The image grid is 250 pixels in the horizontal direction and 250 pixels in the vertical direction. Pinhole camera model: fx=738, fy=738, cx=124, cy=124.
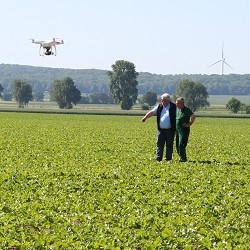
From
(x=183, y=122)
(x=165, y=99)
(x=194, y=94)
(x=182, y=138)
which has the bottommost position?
(x=182, y=138)

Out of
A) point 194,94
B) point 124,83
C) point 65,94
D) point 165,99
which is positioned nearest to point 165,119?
point 165,99

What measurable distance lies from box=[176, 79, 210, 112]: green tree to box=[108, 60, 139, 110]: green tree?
13468 millimetres

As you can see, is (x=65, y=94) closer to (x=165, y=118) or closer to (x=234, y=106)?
(x=234, y=106)

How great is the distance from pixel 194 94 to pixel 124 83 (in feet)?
60.4

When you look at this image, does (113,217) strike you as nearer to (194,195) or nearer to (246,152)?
(194,195)

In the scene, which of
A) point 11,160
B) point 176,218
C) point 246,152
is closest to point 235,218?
point 176,218

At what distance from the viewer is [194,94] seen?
181375 millimetres

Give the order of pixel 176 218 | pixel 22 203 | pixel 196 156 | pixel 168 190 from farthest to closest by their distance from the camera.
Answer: pixel 196 156 → pixel 168 190 → pixel 22 203 → pixel 176 218

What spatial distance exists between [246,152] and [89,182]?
39.9ft

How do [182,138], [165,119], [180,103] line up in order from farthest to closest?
[182,138]
[180,103]
[165,119]

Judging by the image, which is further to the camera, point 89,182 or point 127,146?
point 127,146

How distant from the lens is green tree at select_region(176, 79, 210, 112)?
7003 inches

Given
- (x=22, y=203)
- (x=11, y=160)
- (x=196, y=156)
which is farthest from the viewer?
(x=196, y=156)

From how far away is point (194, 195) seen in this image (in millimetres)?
13805
